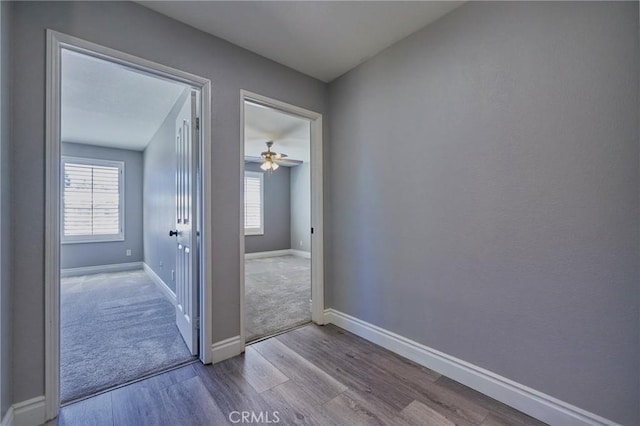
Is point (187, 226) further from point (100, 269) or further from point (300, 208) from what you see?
point (300, 208)

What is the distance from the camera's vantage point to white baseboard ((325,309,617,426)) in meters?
1.40

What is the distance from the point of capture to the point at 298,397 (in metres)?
1.68

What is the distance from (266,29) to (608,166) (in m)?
2.25

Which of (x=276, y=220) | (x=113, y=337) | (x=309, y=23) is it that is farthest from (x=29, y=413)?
(x=276, y=220)

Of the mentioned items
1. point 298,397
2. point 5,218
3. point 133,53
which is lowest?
point 298,397

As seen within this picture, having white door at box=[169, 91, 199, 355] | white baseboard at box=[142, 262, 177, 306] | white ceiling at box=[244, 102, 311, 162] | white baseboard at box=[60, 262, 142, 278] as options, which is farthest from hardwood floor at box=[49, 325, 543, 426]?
white baseboard at box=[60, 262, 142, 278]

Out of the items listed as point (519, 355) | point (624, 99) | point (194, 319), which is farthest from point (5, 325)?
point (624, 99)

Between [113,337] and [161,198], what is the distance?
211 cm

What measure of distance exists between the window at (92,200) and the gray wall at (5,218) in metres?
4.59

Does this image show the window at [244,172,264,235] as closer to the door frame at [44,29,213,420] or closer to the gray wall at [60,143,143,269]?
the gray wall at [60,143,143,269]

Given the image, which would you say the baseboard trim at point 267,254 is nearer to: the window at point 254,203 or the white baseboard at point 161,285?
the window at point 254,203

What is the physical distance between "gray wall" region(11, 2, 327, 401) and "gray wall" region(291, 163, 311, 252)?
4.53 metres

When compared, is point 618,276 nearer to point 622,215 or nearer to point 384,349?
point 622,215

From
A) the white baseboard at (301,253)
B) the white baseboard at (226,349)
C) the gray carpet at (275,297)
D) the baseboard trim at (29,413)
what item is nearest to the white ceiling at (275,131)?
the gray carpet at (275,297)
